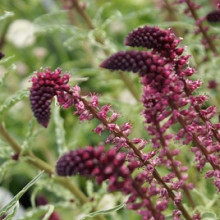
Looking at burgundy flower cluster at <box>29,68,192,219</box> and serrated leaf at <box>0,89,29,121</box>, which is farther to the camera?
serrated leaf at <box>0,89,29,121</box>

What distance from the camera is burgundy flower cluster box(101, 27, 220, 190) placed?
3.16 ft

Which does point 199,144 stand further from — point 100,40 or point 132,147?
point 100,40

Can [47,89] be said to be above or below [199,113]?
above

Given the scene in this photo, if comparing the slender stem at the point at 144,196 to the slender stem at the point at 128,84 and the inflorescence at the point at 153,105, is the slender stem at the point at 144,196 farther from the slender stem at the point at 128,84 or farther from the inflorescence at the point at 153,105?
the slender stem at the point at 128,84

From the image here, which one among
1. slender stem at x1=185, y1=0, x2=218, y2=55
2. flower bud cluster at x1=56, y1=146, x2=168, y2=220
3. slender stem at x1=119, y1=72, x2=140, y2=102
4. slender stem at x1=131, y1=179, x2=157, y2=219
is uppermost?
flower bud cluster at x1=56, y1=146, x2=168, y2=220

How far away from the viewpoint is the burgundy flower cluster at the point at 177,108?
96 centimetres

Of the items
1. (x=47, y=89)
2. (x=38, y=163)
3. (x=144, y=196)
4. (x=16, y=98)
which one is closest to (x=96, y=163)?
(x=144, y=196)

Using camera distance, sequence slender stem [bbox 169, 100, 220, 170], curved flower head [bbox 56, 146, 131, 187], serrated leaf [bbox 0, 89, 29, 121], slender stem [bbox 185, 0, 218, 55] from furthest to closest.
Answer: slender stem [bbox 185, 0, 218, 55] → serrated leaf [bbox 0, 89, 29, 121] → slender stem [bbox 169, 100, 220, 170] → curved flower head [bbox 56, 146, 131, 187]

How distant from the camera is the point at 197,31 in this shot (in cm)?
172

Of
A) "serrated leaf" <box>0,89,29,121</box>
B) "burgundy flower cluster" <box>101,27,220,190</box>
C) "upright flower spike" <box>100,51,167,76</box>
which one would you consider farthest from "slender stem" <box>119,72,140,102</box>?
"upright flower spike" <box>100,51,167,76</box>

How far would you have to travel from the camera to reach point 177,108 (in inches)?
39.8

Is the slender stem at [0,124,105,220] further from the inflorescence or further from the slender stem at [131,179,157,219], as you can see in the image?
the slender stem at [131,179,157,219]

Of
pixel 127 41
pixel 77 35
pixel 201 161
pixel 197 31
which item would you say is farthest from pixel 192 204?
pixel 77 35

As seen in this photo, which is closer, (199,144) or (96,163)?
(96,163)
